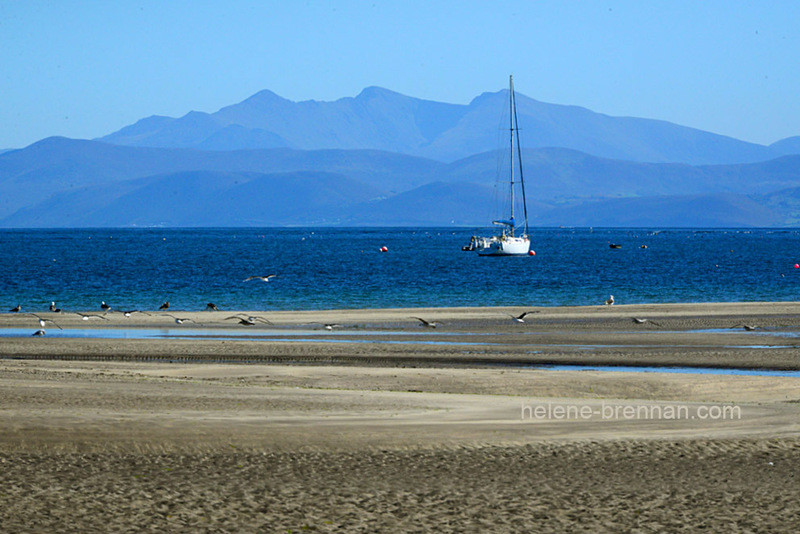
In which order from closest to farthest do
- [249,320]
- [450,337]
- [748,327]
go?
1. [450,337]
2. [748,327]
3. [249,320]

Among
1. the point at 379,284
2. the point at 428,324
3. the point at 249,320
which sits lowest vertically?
the point at 428,324

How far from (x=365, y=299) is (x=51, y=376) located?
34.5m

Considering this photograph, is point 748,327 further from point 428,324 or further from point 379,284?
point 379,284

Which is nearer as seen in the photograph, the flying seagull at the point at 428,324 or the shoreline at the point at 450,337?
the shoreline at the point at 450,337

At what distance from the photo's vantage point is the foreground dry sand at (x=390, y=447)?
1291 centimetres

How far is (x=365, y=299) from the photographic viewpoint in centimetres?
5788

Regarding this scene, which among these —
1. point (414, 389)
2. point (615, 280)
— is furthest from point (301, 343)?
point (615, 280)

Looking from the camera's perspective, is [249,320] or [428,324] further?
[249,320]

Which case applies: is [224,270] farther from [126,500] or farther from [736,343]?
[126,500]

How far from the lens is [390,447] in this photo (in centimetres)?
1680

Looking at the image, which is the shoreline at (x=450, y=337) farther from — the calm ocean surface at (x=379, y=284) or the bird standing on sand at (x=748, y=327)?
the calm ocean surface at (x=379, y=284)

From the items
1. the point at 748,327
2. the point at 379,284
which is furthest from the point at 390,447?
the point at 379,284

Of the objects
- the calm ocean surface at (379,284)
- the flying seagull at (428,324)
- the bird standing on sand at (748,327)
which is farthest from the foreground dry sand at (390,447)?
the calm ocean surface at (379,284)

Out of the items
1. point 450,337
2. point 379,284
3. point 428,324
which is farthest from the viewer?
point 379,284
